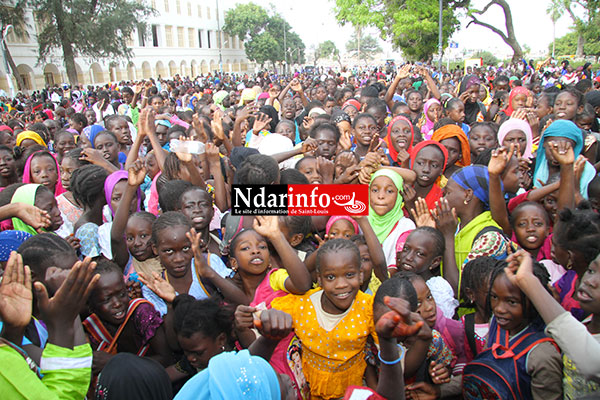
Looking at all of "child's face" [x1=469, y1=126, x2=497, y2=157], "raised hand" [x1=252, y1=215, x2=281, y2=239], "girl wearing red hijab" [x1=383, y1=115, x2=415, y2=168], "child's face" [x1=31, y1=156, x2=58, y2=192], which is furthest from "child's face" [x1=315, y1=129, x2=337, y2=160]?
"child's face" [x1=31, y1=156, x2=58, y2=192]

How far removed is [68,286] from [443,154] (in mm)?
2994

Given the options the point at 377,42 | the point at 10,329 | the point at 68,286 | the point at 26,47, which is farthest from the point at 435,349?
the point at 377,42

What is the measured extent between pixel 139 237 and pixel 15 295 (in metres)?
1.21

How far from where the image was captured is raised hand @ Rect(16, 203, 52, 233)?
2717 millimetres

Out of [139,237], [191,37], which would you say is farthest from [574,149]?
[191,37]

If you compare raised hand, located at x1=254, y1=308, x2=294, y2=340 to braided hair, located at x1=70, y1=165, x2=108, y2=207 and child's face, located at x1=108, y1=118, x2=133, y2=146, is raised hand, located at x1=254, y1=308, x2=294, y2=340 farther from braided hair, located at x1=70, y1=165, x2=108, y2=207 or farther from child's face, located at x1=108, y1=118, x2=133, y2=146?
child's face, located at x1=108, y1=118, x2=133, y2=146

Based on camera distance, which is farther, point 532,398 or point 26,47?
point 26,47

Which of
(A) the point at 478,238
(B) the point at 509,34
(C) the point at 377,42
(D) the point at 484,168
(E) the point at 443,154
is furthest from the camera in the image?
(C) the point at 377,42

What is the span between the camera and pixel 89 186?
352 cm

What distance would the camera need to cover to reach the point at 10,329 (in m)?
1.68

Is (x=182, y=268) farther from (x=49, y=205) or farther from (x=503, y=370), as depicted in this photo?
(x=503, y=370)

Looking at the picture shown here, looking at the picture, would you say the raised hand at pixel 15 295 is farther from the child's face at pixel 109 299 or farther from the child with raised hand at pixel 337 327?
the child with raised hand at pixel 337 327

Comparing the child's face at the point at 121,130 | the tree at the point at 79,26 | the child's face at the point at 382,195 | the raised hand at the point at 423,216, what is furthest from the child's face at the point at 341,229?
the tree at the point at 79,26

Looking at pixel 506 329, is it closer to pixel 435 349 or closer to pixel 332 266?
pixel 435 349
